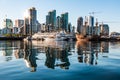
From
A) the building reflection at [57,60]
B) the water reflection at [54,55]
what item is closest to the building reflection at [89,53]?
the water reflection at [54,55]

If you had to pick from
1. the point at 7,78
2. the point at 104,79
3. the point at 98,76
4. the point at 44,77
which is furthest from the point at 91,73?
the point at 7,78

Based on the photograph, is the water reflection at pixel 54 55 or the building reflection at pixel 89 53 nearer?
the water reflection at pixel 54 55

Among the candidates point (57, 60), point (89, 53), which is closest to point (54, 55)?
point (57, 60)

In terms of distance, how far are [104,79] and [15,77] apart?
9644mm

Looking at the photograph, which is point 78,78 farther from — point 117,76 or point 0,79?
point 0,79

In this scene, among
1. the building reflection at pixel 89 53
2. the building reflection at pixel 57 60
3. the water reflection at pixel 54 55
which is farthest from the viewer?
the building reflection at pixel 89 53

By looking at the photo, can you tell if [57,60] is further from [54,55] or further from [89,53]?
[89,53]

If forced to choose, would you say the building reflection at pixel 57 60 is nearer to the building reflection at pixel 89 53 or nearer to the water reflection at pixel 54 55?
the water reflection at pixel 54 55

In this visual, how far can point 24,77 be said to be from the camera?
2555cm

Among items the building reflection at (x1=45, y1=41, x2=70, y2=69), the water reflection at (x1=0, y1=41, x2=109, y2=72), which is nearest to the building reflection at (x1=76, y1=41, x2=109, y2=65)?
the water reflection at (x1=0, y1=41, x2=109, y2=72)

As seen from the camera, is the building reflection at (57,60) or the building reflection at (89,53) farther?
the building reflection at (89,53)

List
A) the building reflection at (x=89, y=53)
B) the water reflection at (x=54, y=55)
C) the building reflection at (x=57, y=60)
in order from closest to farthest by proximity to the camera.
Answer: the building reflection at (x=57, y=60) < the water reflection at (x=54, y=55) < the building reflection at (x=89, y=53)

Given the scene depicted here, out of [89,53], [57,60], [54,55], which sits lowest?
[57,60]

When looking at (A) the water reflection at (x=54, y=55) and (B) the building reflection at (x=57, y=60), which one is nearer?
(B) the building reflection at (x=57, y=60)
